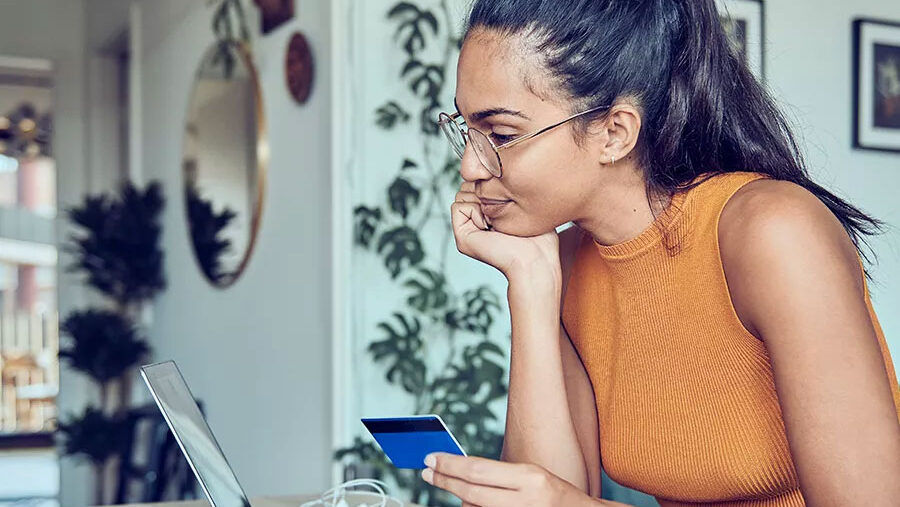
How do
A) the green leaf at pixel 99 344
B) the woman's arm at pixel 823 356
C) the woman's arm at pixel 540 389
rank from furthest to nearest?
the green leaf at pixel 99 344
the woman's arm at pixel 540 389
the woman's arm at pixel 823 356

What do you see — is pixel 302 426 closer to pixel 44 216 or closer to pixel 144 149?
pixel 144 149

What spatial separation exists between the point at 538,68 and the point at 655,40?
0.54ft

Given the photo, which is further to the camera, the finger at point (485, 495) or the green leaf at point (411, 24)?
the green leaf at point (411, 24)

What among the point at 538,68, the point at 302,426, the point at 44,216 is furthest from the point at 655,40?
the point at 44,216

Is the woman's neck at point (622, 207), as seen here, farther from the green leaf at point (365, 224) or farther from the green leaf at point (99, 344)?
the green leaf at point (99, 344)

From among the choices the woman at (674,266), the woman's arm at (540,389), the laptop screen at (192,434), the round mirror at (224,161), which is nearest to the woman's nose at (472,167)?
the woman at (674,266)

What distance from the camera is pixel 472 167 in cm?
141

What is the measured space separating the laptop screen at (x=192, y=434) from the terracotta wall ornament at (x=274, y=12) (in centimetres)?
227

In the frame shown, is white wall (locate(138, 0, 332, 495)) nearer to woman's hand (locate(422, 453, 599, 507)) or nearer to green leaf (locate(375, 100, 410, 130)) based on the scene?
green leaf (locate(375, 100, 410, 130))

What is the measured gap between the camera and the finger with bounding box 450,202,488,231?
5.34ft

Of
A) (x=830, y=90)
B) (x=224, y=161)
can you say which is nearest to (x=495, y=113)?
(x=830, y=90)

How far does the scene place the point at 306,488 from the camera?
10.9 feet

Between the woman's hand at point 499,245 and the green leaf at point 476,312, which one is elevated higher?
the woman's hand at point 499,245

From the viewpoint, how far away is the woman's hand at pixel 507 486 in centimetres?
120
